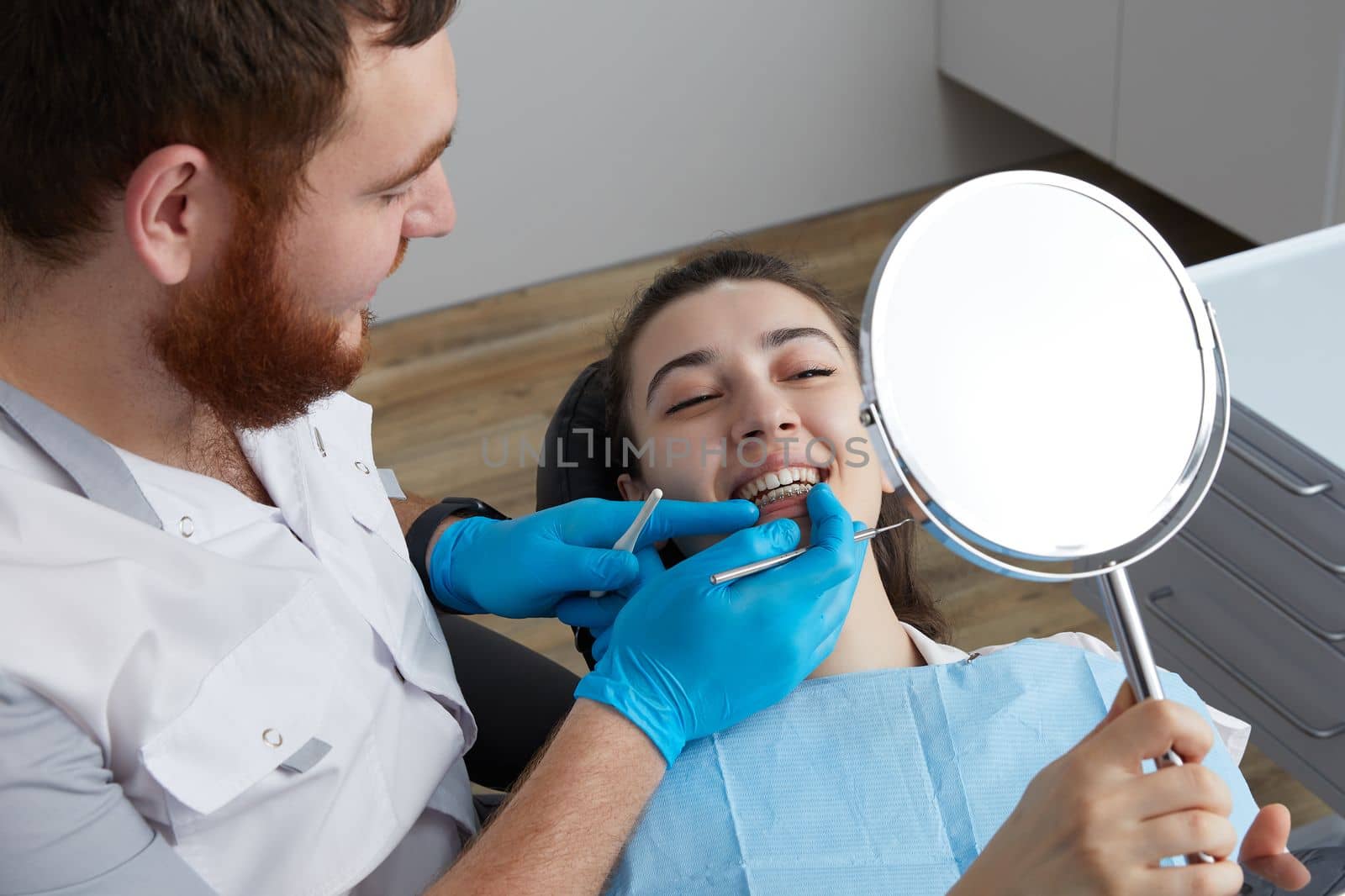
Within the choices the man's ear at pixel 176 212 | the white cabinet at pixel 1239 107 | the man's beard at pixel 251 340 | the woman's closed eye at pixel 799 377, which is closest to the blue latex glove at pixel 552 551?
the woman's closed eye at pixel 799 377

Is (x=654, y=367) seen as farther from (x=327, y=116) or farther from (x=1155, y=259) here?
(x=1155, y=259)

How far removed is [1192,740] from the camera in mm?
718

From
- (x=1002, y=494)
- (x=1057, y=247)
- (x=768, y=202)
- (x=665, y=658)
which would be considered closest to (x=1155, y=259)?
(x=1057, y=247)

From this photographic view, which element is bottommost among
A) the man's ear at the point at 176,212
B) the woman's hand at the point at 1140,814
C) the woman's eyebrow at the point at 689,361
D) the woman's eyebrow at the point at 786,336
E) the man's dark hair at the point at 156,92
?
the woman's eyebrow at the point at 689,361

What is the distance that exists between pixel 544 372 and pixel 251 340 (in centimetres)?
206

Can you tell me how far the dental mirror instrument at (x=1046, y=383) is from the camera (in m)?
0.75

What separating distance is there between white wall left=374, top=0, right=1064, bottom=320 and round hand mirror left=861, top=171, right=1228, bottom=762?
2549 mm

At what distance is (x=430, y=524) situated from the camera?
1550mm

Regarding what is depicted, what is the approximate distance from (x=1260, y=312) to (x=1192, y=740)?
3.01 ft

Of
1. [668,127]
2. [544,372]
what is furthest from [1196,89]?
[544,372]

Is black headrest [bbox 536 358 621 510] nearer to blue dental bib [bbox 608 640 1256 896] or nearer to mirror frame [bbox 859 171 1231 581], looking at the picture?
blue dental bib [bbox 608 640 1256 896]

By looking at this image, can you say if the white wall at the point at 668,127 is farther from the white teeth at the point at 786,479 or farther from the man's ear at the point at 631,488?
the white teeth at the point at 786,479

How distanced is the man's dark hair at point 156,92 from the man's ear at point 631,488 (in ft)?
1.88

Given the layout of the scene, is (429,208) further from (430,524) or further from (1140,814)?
(1140,814)
